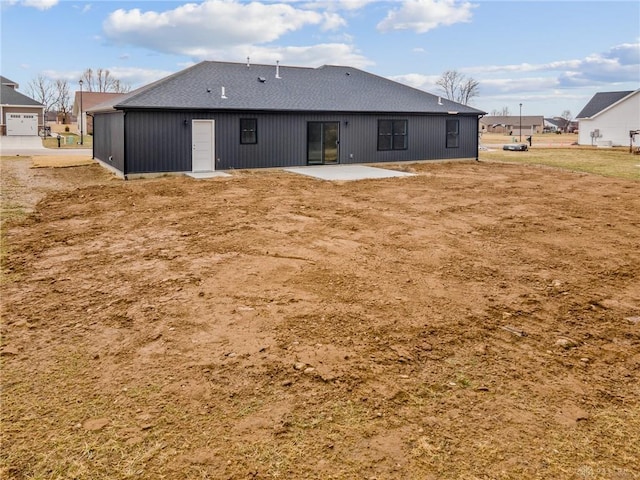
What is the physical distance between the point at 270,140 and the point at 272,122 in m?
0.68

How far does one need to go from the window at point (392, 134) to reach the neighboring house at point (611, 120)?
86.0ft

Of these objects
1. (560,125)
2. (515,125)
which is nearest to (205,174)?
(515,125)

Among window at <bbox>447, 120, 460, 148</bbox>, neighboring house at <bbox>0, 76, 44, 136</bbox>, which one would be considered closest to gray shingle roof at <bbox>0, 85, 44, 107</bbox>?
neighboring house at <bbox>0, 76, 44, 136</bbox>

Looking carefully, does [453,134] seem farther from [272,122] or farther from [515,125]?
[515,125]

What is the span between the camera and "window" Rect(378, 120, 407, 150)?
2223 centimetres

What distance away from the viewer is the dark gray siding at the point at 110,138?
17422mm

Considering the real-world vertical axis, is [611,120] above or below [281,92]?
above

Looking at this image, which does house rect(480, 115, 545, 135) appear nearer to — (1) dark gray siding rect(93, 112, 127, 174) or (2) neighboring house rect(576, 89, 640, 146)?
(2) neighboring house rect(576, 89, 640, 146)

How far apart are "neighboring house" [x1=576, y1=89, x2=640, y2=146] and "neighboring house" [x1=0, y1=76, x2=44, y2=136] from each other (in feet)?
162

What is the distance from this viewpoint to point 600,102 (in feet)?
150

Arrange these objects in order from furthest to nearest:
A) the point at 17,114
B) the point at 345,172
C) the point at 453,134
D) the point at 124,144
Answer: the point at 17,114 → the point at 453,134 → the point at 345,172 → the point at 124,144

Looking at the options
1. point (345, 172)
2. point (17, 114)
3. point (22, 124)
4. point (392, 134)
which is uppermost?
point (17, 114)

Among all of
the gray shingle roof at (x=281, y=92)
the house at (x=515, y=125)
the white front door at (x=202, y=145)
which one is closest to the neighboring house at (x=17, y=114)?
the gray shingle roof at (x=281, y=92)

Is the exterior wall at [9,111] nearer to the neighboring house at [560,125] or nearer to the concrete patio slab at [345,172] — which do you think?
the concrete patio slab at [345,172]
